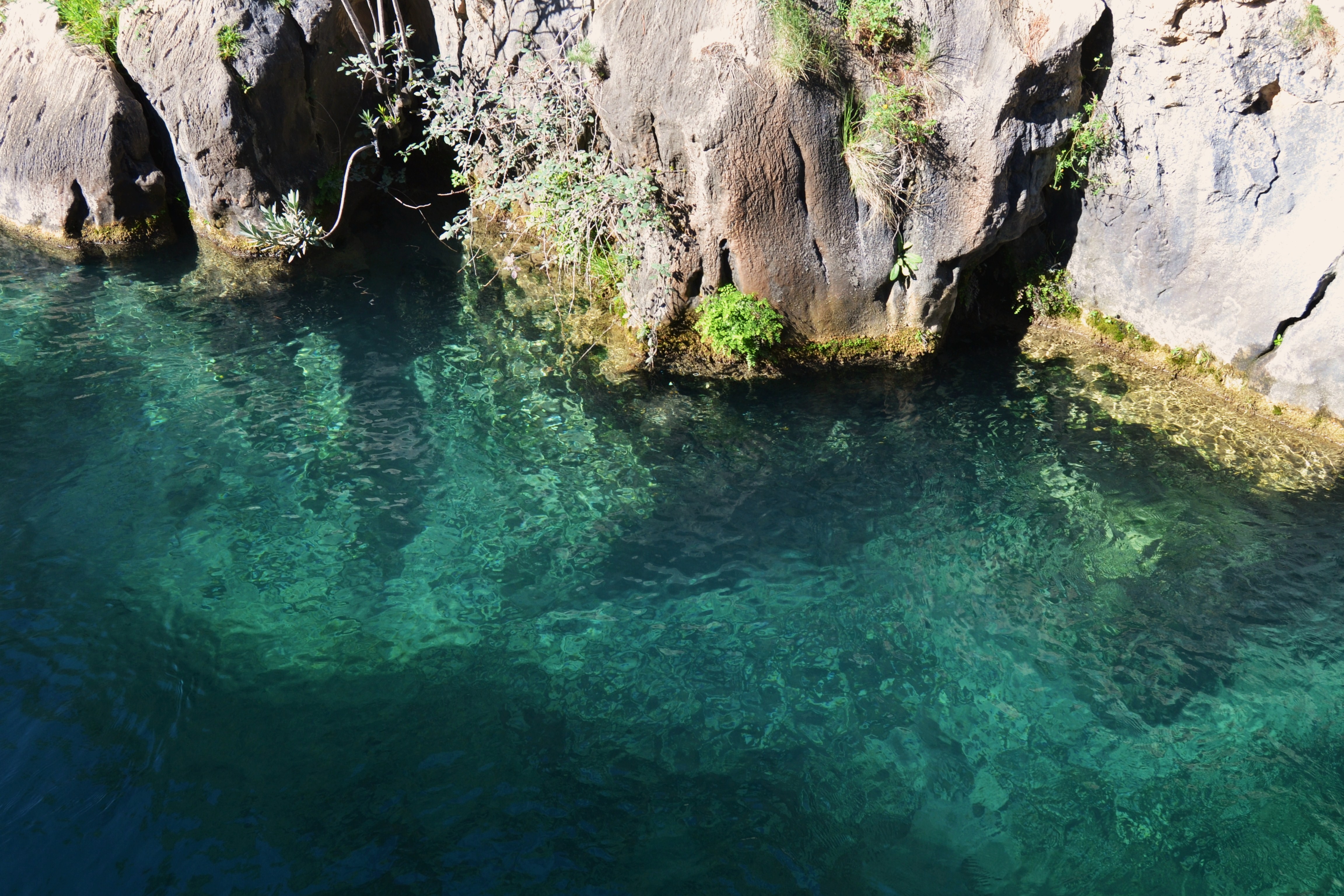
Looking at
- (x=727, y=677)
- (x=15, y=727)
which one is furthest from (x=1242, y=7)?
(x=15, y=727)

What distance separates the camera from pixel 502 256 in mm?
12828

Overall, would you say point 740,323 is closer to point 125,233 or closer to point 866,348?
point 866,348

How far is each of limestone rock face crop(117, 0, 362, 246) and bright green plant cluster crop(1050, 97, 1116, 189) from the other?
31.6 feet

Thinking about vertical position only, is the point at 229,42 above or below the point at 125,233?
above

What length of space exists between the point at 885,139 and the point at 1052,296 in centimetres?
306

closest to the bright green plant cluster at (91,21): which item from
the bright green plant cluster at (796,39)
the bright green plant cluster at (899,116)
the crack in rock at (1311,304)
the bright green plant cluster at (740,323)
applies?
the bright green plant cluster at (796,39)

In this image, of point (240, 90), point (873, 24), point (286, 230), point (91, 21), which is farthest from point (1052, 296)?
point (91, 21)

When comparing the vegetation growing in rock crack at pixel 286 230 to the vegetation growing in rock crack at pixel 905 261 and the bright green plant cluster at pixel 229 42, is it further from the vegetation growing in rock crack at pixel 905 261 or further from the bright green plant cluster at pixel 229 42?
the vegetation growing in rock crack at pixel 905 261

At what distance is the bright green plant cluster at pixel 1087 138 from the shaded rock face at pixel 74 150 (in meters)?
12.0

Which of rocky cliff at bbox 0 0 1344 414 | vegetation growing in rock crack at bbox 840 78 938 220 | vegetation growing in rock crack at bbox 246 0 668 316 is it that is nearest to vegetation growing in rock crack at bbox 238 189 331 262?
vegetation growing in rock crack at bbox 246 0 668 316

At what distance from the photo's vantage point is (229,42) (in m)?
11.4

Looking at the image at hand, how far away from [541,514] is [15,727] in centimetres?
393

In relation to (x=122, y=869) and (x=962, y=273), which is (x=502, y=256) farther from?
(x=122, y=869)

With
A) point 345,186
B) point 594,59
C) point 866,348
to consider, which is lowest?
point 866,348
